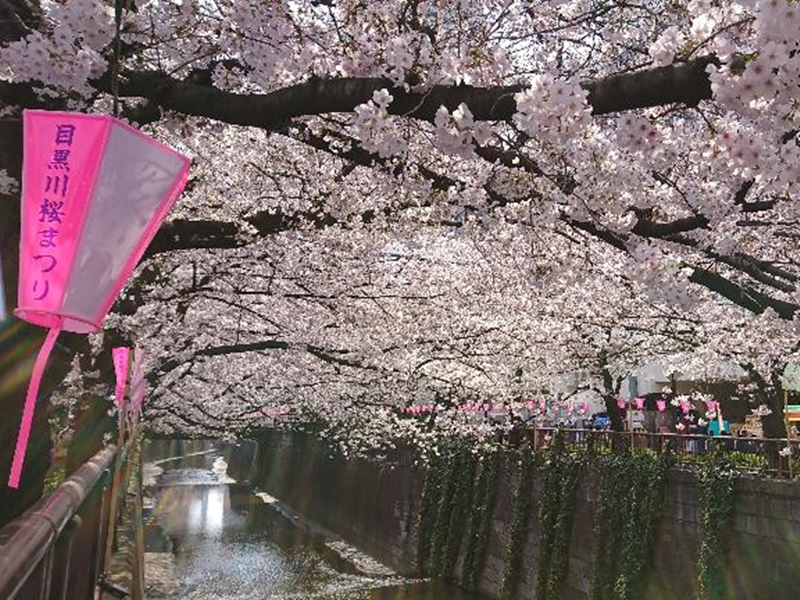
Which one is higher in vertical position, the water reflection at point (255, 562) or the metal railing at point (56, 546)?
the metal railing at point (56, 546)

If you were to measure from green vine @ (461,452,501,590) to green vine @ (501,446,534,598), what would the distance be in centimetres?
139

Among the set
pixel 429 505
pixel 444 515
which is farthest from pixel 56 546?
pixel 429 505

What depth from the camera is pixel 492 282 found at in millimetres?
14781

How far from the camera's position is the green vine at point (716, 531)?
13.4 m

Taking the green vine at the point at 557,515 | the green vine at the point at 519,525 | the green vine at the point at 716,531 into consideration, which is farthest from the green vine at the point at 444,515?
the green vine at the point at 716,531

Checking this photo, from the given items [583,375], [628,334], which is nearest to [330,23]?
[628,334]

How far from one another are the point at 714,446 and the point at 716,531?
1.65 meters

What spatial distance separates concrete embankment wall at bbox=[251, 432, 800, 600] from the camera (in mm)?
12641

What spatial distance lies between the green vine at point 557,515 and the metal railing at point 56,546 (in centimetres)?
1243

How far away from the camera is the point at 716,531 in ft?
44.5

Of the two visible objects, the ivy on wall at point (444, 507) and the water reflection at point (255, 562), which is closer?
the water reflection at point (255, 562)

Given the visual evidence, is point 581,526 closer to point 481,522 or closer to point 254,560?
point 481,522

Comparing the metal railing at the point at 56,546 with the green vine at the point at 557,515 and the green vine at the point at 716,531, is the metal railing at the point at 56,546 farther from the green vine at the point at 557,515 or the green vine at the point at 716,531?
the green vine at the point at 557,515

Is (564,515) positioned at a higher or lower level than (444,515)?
higher
